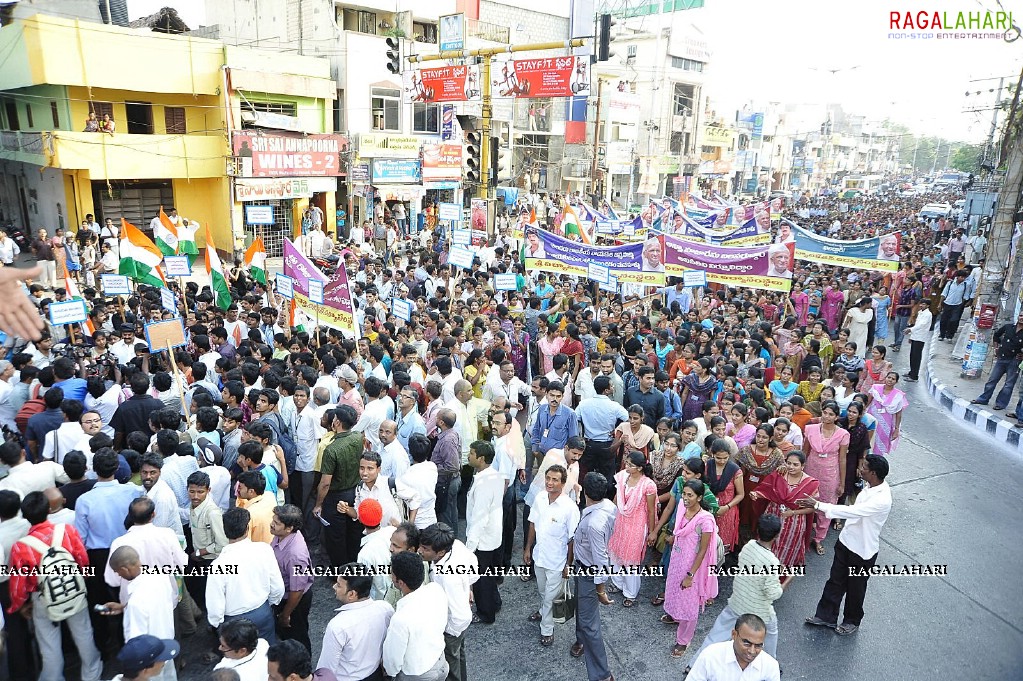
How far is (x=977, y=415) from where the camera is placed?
35.1 feet

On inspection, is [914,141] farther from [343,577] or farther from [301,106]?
[343,577]

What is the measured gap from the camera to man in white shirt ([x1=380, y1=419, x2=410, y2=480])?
5574 millimetres

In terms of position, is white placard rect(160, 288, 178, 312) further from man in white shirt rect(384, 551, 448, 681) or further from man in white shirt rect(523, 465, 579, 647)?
man in white shirt rect(384, 551, 448, 681)

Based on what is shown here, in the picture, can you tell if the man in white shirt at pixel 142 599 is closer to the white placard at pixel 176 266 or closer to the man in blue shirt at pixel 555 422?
the man in blue shirt at pixel 555 422

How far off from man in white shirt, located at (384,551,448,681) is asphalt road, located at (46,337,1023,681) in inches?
54.5

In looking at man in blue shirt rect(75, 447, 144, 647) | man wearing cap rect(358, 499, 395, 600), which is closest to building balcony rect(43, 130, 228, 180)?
man in blue shirt rect(75, 447, 144, 647)

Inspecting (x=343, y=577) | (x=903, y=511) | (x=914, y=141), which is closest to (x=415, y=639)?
(x=343, y=577)

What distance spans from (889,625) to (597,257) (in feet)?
24.1

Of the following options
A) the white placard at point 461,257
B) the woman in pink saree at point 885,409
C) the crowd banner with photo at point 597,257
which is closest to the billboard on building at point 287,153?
the white placard at point 461,257

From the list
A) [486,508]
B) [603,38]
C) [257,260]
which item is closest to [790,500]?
[486,508]

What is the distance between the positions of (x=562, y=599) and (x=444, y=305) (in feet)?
22.9

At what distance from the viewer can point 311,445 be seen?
6387mm

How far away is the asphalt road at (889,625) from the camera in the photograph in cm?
514

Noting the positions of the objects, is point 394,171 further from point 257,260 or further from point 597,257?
point 597,257
